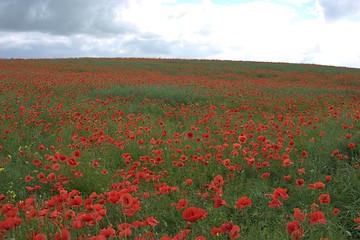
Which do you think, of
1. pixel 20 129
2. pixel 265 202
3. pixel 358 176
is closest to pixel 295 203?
pixel 265 202

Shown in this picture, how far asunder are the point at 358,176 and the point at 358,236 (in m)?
0.95

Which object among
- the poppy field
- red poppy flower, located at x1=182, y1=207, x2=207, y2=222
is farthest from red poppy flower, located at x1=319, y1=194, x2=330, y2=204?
red poppy flower, located at x1=182, y1=207, x2=207, y2=222

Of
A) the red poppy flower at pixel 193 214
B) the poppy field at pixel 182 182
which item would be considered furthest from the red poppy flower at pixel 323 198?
the red poppy flower at pixel 193 214

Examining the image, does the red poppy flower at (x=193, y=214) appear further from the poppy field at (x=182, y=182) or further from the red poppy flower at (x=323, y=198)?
the red poppy flower at (x=323, y=198)

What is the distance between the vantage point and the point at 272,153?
5031mm

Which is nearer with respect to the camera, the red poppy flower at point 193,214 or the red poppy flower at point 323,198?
the red poppy flower at point 193,214

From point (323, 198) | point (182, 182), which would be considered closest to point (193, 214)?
point (323, 198)

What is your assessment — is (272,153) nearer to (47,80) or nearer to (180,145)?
(180,145)

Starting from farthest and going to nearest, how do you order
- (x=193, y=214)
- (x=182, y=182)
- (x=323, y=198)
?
(x=182, y=182), (x=323, y=198), (x=193, y=214)

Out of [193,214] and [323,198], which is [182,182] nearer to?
[323,198]

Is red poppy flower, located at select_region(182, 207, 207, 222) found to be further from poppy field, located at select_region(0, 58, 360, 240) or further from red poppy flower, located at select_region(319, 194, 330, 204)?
red poppy flower, located at select_region(319, 194, 330, 204)

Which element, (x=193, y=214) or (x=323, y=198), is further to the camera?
(x=323, y=198)

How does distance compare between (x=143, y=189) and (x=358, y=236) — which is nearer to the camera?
(x=358, y=236)

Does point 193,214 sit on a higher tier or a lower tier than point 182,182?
higher
